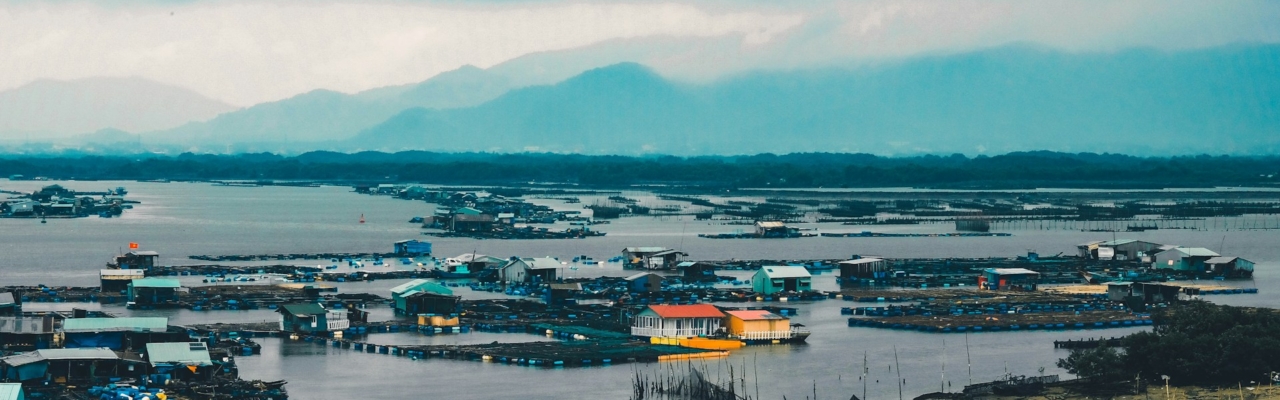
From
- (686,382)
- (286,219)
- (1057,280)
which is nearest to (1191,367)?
(686,382)

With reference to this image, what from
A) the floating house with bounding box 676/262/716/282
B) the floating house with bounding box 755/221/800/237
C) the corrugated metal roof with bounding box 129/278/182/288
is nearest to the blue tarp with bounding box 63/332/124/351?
the corrugated metal roof with bounding box 129/278/182/288

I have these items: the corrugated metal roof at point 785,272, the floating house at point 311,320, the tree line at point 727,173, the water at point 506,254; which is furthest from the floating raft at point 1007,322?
the tree line at point 727,173

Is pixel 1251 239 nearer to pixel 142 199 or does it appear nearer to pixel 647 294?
pixel 647 294

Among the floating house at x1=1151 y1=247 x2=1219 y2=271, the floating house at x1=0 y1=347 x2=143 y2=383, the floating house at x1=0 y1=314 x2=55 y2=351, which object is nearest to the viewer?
the floating house at x1=0 y1=347 x2=143 y2=383

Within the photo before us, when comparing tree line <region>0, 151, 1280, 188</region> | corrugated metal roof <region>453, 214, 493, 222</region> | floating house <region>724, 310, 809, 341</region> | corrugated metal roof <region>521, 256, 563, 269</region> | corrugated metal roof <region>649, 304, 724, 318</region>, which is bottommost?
floating house <region>724, 310, 809, 341</region>

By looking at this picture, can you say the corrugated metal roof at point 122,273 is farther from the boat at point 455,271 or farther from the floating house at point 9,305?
the boat at point 455,271

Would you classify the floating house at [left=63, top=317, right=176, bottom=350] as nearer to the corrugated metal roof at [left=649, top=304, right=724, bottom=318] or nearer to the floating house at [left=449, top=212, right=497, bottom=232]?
the corrugated metal roof at [left=649, top=304, right=724, bottom=318]
